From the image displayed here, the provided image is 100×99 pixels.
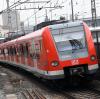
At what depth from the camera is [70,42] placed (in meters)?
16.2

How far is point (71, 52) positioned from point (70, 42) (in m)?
0.47

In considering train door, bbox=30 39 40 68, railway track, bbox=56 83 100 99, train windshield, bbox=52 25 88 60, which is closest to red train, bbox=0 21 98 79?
train windshield, bbox=52 25 88 60

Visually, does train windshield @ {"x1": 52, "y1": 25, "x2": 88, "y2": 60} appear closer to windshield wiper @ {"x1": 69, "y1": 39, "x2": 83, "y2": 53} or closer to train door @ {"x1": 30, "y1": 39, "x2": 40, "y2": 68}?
windshield wiper @ {"x1": 69, "y1": 39, "x2": 83, "y2": 53}

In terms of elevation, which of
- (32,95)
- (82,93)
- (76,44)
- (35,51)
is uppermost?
(76,44)

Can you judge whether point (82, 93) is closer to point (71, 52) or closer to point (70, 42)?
point (71, 52)

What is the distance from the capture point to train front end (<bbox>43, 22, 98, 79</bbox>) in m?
15.6

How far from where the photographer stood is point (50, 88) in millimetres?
17828

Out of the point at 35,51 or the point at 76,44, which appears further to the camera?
the point at 35,51

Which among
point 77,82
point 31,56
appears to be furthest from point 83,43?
point 31,56

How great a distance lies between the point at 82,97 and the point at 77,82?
2.20 m

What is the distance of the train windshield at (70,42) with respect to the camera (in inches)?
625

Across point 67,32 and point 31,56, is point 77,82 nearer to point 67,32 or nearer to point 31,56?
point 67,32

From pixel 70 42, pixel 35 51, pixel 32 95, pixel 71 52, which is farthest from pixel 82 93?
pixel 35 51

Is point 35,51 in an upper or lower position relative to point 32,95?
upper
